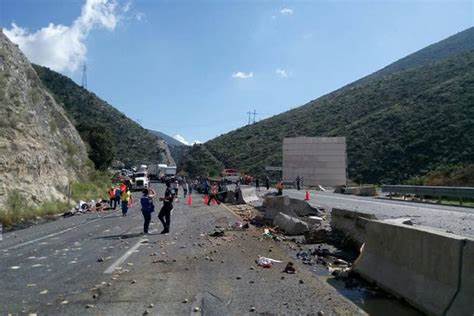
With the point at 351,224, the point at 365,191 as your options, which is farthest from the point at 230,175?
the point at 351,224

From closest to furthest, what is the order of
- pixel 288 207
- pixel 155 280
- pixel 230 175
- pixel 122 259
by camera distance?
pixel 155 280, pixel 122 259, pixel 288 207, pixel 230 175

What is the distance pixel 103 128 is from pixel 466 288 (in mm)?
77176

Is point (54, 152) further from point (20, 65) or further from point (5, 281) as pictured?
point (5, 281)

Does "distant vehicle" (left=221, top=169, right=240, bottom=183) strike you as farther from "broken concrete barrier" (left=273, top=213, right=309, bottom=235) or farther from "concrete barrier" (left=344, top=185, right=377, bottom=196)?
"broken concrete barrier" (left=273, top=213, right=309, bottom=235)

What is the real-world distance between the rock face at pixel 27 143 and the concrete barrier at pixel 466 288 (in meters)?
21.8

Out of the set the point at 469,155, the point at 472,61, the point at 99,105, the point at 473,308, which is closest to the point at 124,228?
the point at 473,308

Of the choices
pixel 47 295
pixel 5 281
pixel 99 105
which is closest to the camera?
pixel 47 295

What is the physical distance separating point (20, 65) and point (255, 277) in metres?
40.4

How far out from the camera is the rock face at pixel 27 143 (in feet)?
94.8

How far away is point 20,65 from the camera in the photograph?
147 feet

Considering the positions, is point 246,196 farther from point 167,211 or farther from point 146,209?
point 146,209

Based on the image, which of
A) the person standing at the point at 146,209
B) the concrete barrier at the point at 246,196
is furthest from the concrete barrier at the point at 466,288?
the concrete barrier at the point at 246,196

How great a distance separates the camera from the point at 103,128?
79.9 m

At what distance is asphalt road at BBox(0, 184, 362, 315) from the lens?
7.44m
